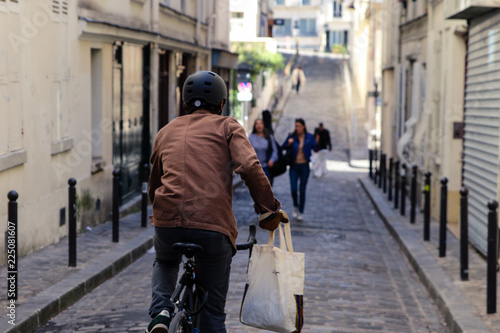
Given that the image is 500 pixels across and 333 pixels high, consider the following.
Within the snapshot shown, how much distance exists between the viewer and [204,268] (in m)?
4.51

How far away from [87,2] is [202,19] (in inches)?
400

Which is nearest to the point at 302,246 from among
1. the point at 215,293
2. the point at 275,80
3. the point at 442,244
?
the point at 442,244

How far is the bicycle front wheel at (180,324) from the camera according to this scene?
13.5 feet

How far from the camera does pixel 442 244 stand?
32.7 feet

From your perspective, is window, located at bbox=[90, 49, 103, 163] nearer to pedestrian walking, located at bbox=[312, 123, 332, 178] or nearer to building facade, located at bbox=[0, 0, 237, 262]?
building facade, located at bbox=[0, 0, 237, 262]

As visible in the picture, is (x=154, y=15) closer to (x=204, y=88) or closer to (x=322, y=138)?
(x=322, y=138)

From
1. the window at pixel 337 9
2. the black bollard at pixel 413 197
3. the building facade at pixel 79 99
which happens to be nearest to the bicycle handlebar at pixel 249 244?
the building facade at pixel 79 99

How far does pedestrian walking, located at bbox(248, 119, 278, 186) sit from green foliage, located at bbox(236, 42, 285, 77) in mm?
28934

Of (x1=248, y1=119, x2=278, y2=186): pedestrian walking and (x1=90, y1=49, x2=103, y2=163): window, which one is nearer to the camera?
(x1=90, y1=49, x2=103, y2=163): window

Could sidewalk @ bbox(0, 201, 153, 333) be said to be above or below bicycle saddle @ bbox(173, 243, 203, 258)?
below

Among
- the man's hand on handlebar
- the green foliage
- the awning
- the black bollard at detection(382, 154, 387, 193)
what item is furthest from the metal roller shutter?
the green foliage

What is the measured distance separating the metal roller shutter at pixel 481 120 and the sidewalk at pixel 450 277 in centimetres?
56

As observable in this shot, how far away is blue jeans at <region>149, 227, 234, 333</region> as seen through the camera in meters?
4.41

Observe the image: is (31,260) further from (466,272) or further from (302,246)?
(466,272)
